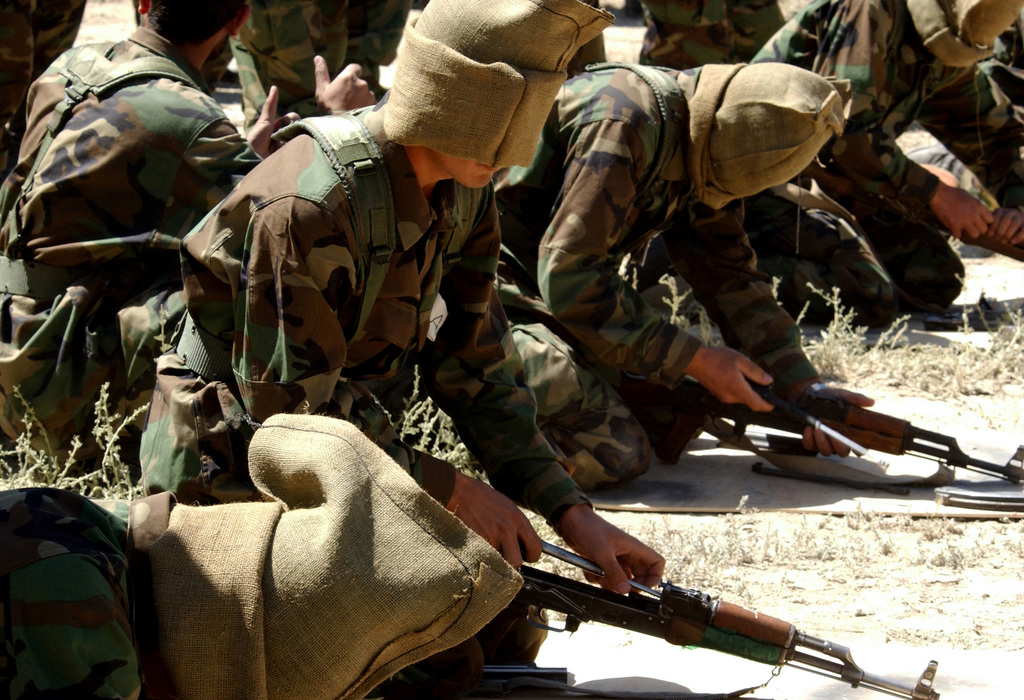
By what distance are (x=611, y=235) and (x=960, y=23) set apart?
2505 mm

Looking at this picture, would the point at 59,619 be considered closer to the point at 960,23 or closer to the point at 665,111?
the point at 665,111

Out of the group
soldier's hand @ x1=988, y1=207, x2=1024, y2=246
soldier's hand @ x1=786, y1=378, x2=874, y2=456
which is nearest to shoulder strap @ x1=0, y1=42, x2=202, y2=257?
soldier's hand @ x1=786, y1=378, x2=874, y2=456

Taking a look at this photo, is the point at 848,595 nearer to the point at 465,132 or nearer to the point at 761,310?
the point at 761,310

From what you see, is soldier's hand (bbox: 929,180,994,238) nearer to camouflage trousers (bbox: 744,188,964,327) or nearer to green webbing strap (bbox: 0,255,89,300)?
camouflage trousers (bbox: 744,188,964,327)

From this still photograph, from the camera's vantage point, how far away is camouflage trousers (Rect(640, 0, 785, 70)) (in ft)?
24.5

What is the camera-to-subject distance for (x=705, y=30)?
7.46 meters

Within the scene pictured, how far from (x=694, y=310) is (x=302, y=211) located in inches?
144

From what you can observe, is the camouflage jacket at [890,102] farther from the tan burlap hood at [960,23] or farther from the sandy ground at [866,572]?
the sandy ground at [866,572]

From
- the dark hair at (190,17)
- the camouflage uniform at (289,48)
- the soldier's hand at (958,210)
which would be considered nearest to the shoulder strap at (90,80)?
the dark hair at (190,17)

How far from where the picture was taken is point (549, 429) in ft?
14.1

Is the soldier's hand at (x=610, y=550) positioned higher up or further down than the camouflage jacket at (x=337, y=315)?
further down

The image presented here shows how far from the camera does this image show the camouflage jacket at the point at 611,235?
388 centimetres

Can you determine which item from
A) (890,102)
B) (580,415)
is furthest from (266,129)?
(890,102)

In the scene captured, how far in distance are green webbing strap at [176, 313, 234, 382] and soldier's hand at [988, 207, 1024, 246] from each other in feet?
14.4
